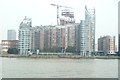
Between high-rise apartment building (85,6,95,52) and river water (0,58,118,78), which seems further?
high-rise apartment building (85,6,95,52)

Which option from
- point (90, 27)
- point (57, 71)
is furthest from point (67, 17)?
point (57, 71)

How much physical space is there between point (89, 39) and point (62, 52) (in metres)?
5.26

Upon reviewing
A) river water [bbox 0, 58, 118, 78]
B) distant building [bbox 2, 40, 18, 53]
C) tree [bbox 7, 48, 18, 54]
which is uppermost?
distant building [bbox 2, 40, 18, 53]

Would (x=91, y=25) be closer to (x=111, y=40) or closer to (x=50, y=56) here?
(x=111, y=40)

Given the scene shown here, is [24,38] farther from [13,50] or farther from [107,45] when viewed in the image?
[107,45]

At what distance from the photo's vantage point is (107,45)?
48281mm

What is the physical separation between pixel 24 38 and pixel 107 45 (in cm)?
1107

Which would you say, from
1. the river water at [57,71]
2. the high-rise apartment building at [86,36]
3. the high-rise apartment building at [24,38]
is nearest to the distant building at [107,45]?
the high-rise apartment building at [86,36]

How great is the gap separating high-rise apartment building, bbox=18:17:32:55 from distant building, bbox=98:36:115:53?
9771mm

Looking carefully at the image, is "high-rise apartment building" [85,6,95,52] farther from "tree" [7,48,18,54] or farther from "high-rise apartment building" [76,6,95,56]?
"tree" [7,48,18,54]

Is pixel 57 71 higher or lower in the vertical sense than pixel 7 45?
lower

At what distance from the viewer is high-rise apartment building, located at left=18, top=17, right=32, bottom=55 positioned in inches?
1850

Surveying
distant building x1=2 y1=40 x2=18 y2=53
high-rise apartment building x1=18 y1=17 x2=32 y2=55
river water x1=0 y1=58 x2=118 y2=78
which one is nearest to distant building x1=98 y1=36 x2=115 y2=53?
high-rise apartment building x1=18 y1=17 x2=32 y2=55

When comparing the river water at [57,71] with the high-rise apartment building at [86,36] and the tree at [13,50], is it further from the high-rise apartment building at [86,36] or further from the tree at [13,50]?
the high-rise apartment building at [86,36]
